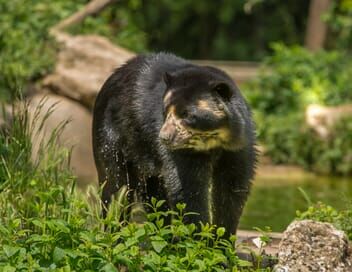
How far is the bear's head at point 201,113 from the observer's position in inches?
228

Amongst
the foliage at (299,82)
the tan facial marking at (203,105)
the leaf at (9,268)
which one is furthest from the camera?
the foliage at (299,82)

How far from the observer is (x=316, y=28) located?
66.3 feet

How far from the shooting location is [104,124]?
7137 millimetres

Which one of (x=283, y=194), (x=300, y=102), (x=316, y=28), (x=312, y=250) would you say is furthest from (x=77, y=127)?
(x=316, y=28)

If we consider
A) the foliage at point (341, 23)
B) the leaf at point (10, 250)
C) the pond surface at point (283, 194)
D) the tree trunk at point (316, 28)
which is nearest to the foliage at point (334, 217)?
the pond surface at point (283, 194)

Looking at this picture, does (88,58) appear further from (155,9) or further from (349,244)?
(155,9)

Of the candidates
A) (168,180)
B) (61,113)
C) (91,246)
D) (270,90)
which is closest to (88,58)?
(61,113)

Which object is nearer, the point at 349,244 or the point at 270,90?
the point at 349,244

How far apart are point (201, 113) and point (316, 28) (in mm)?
14824

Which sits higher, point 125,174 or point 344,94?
point 125,174

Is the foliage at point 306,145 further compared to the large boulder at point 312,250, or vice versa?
the foliage at point 306,145

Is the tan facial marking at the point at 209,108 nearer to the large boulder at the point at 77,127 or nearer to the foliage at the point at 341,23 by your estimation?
the large boulder at the point at 77,127

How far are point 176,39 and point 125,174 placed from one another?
18.9 meters

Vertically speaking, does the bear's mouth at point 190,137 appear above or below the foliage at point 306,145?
above
